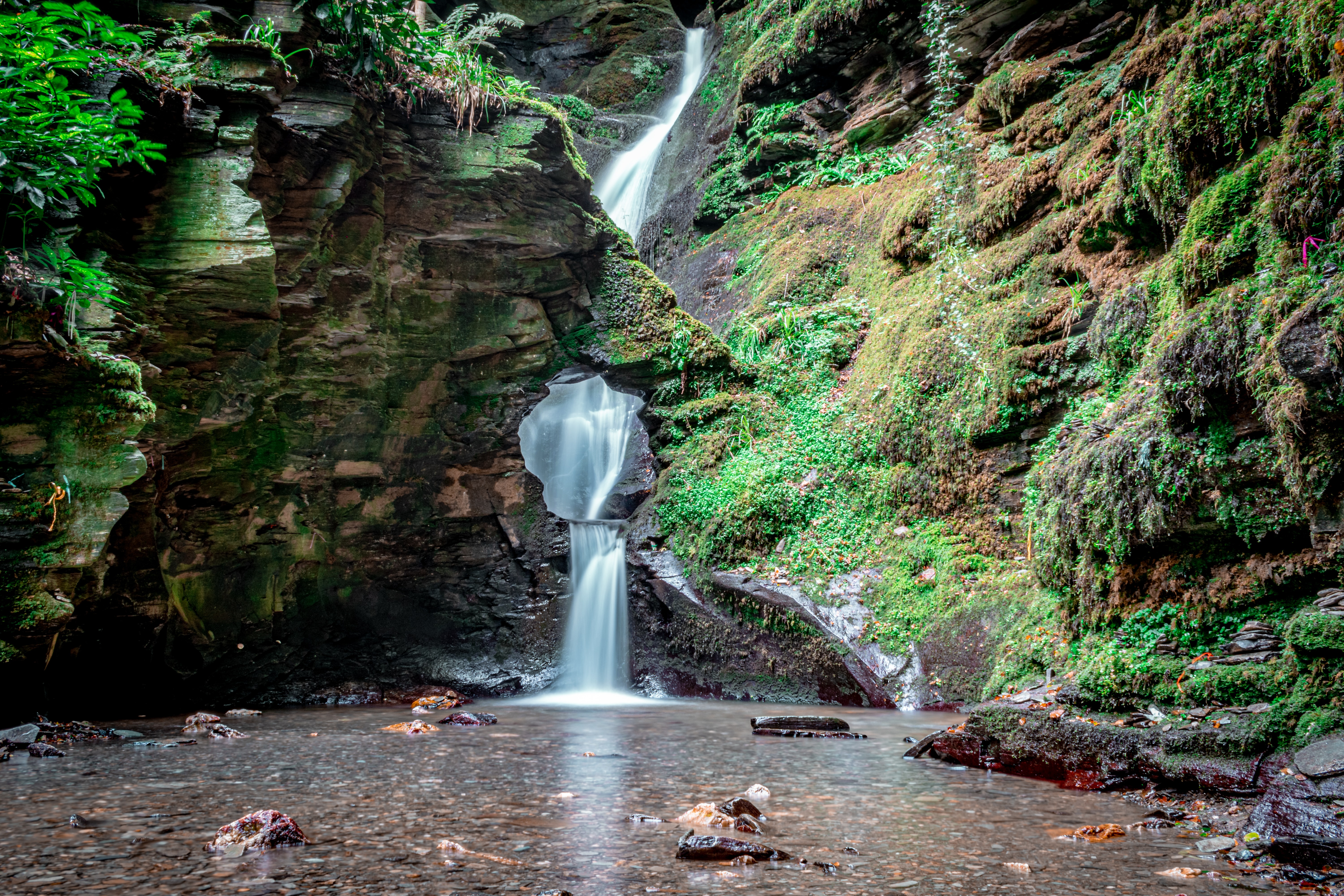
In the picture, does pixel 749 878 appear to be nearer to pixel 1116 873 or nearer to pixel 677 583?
pixel 1116 873

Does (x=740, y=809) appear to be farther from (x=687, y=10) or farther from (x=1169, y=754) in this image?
(x=687, y=10)

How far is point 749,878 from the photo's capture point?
2705 millimetres

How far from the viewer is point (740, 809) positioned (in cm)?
341

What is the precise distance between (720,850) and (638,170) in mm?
16761

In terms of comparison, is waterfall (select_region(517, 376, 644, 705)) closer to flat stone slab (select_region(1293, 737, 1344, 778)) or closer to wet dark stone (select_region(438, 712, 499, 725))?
wet dark stone (select_region(438, 712, 499, 725))

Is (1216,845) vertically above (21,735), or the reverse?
(1216,845)

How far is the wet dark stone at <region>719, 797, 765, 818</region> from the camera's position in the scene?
3377 millimetres

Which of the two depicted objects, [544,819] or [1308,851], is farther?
[544,819]

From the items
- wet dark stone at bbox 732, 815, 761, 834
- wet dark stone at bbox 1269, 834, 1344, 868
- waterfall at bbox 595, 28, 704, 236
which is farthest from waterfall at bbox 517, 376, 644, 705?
wet dark stone at bbox 1269, 834, 1344, 868

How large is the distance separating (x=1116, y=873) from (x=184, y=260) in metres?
7.78

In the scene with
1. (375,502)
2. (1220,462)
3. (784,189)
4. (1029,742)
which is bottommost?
(1029,742)

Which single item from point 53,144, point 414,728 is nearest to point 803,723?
point 414,728

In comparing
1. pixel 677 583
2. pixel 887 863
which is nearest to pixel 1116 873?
pixel 887 863

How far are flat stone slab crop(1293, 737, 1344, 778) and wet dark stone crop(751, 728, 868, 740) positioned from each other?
9.88ft
